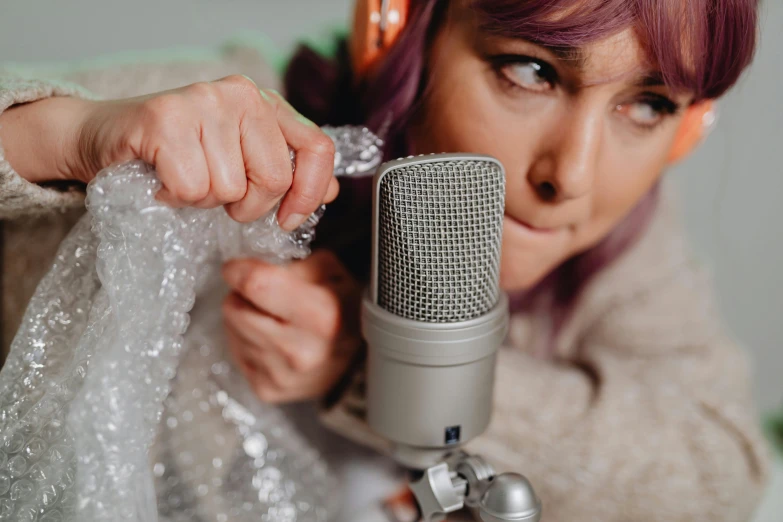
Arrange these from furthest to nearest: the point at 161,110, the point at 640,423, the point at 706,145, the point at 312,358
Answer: the point at 706,145 → the point at 640,423 → the point at 312,358 → the point at 161,110

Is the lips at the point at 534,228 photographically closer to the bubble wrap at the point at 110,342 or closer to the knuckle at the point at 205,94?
the bubble wrap at the point at 110,342

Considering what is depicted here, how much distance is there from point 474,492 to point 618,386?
0.35m

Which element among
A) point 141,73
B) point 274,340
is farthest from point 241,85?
point 141,73

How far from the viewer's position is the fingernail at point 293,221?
1.57 ft

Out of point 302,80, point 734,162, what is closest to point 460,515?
point 302,80

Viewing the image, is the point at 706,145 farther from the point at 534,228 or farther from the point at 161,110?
the point at 161,110

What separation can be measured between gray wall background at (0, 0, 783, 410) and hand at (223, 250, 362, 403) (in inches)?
24.1

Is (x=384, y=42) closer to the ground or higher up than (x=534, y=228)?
higher up

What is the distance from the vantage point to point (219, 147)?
43cm

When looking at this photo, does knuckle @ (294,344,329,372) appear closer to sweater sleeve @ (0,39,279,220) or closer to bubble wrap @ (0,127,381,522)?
bubble wrap @ (0,127,381,522)

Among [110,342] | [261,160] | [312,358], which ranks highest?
[261,160]

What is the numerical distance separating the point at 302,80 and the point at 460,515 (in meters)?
0.49

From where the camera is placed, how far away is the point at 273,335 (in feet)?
2.03

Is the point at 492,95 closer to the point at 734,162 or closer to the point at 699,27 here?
the point at 699,27
